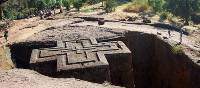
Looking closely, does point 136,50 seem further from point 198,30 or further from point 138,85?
point 198,30

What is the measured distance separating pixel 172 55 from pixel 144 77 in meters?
2.36

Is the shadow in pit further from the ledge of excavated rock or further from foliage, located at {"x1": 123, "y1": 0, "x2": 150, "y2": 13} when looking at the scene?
foliage, located at {"x1": 123, "y1": 0, "x2": 150, "y2": 13}

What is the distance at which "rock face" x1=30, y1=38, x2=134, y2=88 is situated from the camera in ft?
33.5

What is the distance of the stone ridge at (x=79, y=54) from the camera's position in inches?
411

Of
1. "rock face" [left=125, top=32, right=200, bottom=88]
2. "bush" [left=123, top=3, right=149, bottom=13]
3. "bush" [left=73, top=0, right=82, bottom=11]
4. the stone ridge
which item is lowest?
"rock face" [left=125, top=32, right=200, bottom=88]

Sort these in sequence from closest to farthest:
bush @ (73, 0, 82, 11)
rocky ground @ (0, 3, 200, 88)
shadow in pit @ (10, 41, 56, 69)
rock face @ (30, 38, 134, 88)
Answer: rocky ground @ (0, 3, 200, 88)
rock face @ (30, 38, 134, 88)
shadow in pit @ (10, 41, 56, 69)
bush @ (73, 0, 82, 11)

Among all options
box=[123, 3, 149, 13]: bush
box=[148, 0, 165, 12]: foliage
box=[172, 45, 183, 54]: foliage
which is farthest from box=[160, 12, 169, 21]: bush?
box=[172, 45, 183, 54]: foliage

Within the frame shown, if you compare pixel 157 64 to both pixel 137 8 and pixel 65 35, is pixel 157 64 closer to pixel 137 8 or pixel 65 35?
pixel 65 35

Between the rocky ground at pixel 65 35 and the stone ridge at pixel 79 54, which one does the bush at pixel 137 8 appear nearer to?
the rocky ground at pixel 65 35

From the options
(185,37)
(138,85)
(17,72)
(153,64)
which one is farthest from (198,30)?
(17,72)

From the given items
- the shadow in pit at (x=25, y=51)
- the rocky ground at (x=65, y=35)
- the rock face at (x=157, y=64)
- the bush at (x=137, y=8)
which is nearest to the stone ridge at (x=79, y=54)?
the rocky ground at (x=65, y=35)

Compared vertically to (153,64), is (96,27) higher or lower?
higher

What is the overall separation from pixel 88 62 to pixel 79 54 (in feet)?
3.12

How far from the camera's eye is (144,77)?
49.2 ft
